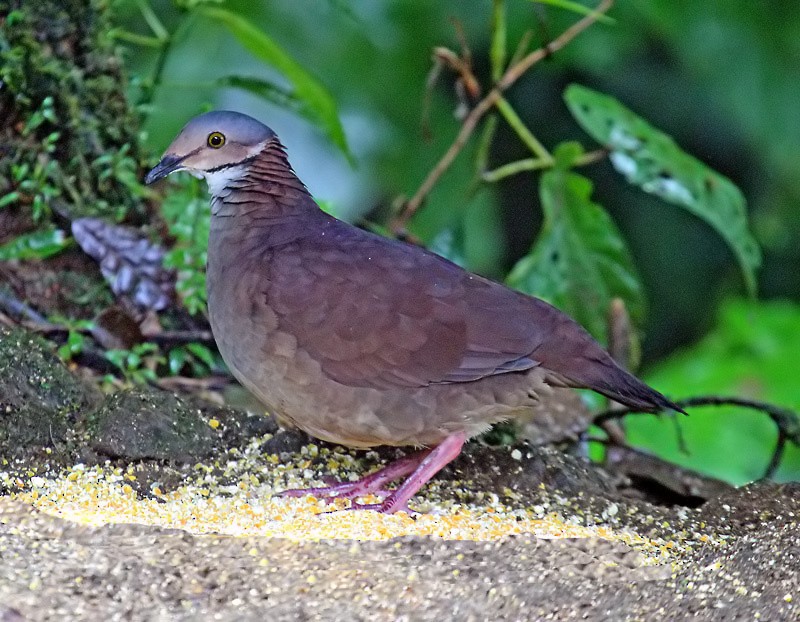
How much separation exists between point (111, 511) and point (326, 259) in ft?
2.82

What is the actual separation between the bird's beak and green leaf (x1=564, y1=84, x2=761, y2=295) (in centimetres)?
171

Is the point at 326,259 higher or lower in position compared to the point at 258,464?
higher

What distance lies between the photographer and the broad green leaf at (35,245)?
11.3 feet

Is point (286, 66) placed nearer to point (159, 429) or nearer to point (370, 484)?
point (159, 429)

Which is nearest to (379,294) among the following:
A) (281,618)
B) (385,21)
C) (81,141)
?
(281,618)

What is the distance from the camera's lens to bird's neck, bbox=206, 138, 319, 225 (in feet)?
10.2

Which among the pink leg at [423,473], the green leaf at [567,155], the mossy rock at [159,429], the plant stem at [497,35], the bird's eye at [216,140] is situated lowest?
the pink leg at [423,473]

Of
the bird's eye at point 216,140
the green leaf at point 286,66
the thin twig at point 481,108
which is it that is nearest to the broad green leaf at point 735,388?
the thin twig at point 481,108

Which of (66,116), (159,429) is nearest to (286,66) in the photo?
(66,116)

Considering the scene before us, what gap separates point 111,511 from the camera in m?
2.48

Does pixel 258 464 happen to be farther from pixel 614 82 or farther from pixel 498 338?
pixel 614 82

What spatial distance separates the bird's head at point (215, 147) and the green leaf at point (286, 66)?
0.87 meters

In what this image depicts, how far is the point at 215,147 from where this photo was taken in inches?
121

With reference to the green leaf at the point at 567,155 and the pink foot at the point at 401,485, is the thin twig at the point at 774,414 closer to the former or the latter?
the pink foot at the point at 401,485
